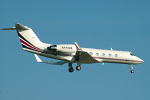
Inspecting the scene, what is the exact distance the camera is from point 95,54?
37031mm

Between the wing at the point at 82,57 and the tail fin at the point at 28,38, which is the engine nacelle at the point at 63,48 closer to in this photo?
the wing at the point at 82,57

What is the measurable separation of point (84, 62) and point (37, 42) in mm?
5469

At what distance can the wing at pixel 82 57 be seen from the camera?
34062mm

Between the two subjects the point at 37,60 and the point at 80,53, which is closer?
the point at 80,53

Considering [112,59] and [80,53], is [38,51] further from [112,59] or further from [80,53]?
[112,59]

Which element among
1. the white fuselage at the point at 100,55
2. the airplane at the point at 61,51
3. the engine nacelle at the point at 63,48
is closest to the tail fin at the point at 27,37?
the airplane at the point at 61,51

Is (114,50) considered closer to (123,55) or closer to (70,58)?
(123,55)

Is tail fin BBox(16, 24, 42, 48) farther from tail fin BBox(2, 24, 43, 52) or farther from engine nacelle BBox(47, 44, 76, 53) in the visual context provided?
engine nacelle BBox(47, 44, 76, 53)

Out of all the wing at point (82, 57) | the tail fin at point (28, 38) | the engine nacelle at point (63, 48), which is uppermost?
the tail fin at point (28, 38)

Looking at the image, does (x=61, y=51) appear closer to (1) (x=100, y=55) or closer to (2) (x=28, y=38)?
(2) (x=28, y=38)

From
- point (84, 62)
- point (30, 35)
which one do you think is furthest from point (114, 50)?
point (30, 35)

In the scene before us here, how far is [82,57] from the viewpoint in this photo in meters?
35.2

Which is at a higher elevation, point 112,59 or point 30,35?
point 30,35

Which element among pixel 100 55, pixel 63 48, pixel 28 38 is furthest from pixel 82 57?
pixel 28 38
